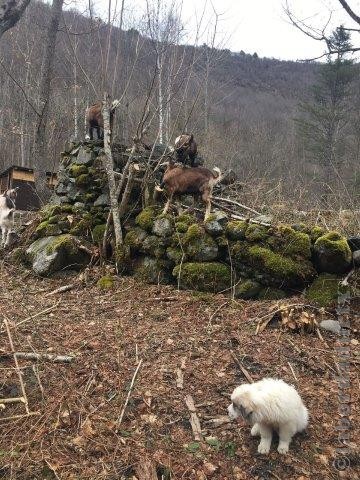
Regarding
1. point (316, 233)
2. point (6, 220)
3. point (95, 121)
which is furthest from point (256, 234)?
point (6, 220)

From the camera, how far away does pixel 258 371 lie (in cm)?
444

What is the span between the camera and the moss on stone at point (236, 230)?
22.4ft

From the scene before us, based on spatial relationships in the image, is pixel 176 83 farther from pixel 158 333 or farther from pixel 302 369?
pixel 302 369

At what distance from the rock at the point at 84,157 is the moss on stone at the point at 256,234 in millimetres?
3993

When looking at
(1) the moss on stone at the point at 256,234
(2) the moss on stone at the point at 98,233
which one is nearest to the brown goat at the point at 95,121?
(2) the moss on stone at the point at 98,233

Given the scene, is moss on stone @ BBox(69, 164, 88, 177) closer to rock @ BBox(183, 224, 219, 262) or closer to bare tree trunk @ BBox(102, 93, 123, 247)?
bare tree trunk @ BBox(102, 93, 123, 247)

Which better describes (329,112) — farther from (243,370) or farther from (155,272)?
(243,370)

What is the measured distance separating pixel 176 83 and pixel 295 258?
15.7 ft

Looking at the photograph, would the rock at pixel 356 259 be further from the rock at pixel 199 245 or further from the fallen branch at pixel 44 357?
the fallen branch at pixel 44 357

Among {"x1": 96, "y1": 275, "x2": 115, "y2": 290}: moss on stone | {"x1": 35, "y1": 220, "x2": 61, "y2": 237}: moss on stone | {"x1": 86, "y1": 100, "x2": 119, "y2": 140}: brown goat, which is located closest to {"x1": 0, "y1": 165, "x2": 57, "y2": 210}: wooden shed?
{"x1": 86, "y1": 100, "x2": 119, "y2": 140}: brown goat

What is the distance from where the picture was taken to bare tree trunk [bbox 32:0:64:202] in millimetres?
13125

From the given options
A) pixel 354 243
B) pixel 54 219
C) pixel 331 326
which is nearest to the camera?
pixel 331 326

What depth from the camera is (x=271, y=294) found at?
21.0 ft

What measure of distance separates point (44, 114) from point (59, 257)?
7.14m
